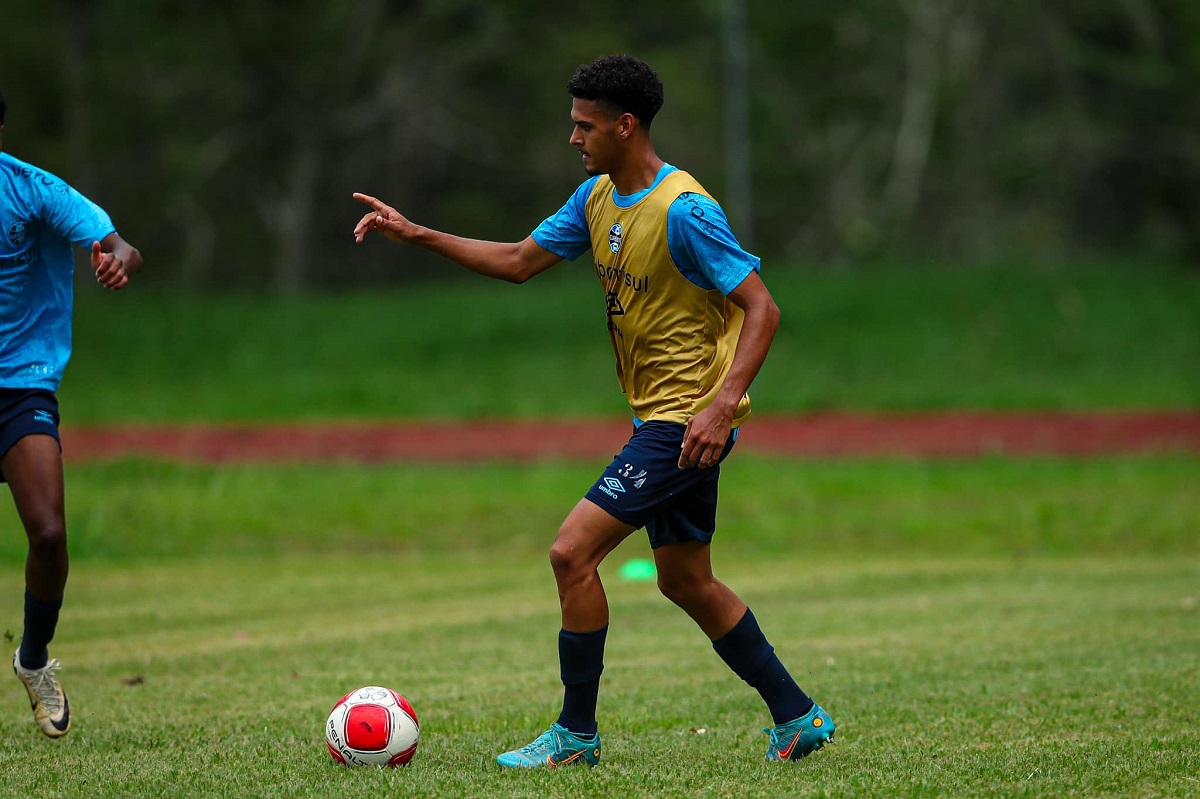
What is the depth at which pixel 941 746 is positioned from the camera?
6133 mm

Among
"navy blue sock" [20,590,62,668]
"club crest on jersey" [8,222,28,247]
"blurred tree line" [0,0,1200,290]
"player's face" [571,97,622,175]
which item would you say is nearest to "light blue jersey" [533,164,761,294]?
"player's face" [571,97,622,175]

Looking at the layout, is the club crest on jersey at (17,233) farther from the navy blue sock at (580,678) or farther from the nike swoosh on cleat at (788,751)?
the nike swoosh on cleat at (788,751)

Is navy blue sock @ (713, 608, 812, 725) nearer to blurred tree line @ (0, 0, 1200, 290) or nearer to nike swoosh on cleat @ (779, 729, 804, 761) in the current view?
nike swoosh on cleat @ (779, 729, 804, 761)

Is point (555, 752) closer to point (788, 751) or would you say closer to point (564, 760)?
point (564, 760)

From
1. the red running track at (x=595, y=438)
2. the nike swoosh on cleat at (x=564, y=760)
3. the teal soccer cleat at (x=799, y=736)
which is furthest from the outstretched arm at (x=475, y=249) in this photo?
the red running track at (x=595, y=438)

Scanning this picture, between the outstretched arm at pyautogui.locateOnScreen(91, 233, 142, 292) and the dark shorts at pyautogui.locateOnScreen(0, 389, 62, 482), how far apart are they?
59 centimetres

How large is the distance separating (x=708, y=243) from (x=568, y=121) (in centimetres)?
3785

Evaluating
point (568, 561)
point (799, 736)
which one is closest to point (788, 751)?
point (799, 736)

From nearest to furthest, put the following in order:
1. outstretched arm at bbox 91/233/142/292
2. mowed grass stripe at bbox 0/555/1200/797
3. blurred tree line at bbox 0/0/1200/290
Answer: mowed grass stripe at bbox 0/555/1200/797, outstretched arm at bbox 91/233/142/292, blurred tree line at bbox 0/0/1200/290

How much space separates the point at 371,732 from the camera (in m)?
5.82

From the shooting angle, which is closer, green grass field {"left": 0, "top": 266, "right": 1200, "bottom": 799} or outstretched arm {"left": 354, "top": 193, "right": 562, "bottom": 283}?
green grass field {"left": 0, "top": 266, "right": 1200, "bottom": 799}

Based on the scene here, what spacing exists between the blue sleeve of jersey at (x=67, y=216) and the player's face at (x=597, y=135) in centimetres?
218

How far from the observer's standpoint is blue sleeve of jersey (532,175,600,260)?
629 centimetres

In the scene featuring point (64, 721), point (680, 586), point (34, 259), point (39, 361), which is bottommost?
point (64, 721)
